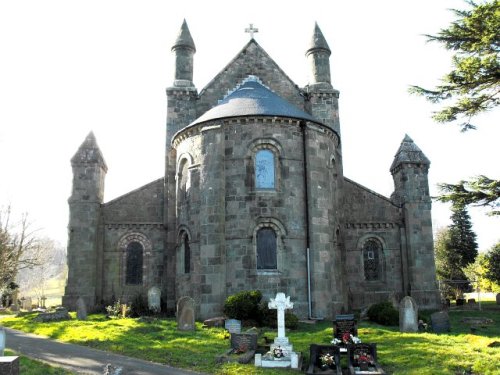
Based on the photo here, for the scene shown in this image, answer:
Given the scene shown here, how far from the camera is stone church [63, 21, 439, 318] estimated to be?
888 inches

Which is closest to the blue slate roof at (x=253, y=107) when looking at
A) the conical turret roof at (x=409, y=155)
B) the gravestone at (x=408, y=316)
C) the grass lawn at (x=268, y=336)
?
the conical turret roof at (x=409, y=155)

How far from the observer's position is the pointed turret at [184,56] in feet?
99.5

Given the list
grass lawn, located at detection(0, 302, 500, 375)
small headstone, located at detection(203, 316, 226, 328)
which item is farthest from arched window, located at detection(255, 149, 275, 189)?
grass lawn, located at detection(0, 302, 500, 375)

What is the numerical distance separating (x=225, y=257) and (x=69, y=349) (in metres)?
8.05

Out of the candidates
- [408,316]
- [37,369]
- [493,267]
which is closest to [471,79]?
[408,316]

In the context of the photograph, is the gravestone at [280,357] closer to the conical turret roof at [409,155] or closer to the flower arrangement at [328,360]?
the flower arrangement at [328,360]

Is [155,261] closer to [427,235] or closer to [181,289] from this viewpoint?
[181,289]

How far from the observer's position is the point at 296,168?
23703 mm

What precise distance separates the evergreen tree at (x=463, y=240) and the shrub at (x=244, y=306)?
1145 inches

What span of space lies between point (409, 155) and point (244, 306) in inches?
611

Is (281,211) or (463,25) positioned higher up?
(463,25)

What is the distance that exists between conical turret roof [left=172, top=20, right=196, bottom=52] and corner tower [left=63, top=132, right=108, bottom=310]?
8093 millimetres

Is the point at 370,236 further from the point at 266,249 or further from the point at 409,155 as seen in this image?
the point at 266,249

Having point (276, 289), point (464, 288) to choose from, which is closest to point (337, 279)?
point (276, 289)
